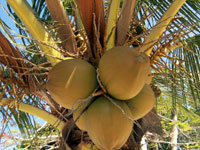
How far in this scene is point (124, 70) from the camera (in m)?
0.96

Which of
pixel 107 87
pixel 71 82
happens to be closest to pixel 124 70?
pixel 107 87

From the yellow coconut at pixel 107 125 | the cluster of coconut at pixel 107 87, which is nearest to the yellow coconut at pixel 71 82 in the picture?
the cluster of coconut at pixel 107 87

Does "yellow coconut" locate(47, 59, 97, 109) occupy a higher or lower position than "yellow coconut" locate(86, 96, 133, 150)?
higher

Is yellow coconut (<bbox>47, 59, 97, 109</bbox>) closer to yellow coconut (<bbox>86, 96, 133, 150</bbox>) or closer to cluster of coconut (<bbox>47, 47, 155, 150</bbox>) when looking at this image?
cluster of coconut (<bbox>47, 47, 155, 150</bbox>)

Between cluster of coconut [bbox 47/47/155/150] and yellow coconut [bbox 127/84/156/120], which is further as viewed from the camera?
yellow coconut [bbox 127/84/156/120]

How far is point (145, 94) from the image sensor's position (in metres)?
1.16

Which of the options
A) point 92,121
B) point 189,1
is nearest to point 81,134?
point 92,121

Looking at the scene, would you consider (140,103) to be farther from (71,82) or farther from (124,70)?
(71,82)

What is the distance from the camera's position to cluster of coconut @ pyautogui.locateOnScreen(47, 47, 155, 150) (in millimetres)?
971

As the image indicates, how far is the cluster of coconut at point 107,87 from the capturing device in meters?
0.97

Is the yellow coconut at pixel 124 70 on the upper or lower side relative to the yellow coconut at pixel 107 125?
upper

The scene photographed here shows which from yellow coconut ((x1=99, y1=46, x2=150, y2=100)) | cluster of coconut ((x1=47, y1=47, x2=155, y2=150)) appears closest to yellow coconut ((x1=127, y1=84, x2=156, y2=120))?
cluster of coconut ((x1=47, y1=47, x2=155, y2=150))

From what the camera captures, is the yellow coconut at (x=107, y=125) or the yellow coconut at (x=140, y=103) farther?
the yellow coconut at (x=140, y=103)

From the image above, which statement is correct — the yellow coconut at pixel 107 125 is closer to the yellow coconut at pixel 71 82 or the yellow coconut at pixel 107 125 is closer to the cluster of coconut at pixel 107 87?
the cluster of coconut at pixel 107 87
